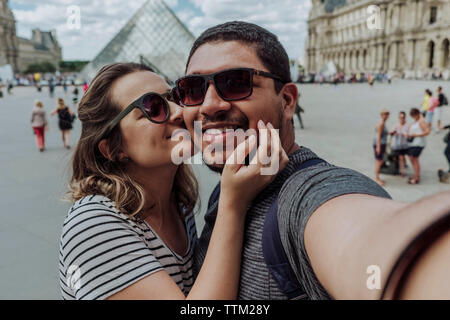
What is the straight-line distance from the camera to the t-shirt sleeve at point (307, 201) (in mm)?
743

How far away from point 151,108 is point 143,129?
0.30 ft

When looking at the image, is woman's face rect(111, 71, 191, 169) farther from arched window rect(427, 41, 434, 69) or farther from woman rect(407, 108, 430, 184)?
arched window rect(427, 41, 434, 69)

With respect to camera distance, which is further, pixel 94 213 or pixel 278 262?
pixel 94 213

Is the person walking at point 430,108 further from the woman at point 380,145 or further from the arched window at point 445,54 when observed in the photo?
the arched window at point 445,54

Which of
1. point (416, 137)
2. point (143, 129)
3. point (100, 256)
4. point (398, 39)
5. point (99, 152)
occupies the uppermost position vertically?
point (398, 39)

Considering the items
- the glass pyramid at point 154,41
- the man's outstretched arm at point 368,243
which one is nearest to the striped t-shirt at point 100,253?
the man's outstretched arm at point 368,243

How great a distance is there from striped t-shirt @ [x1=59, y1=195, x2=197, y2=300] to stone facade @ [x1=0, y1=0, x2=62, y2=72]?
50.7m

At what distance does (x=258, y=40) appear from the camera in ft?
3.52

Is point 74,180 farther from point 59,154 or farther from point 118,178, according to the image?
point 59,154

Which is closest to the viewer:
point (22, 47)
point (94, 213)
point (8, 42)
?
point (94, 213)

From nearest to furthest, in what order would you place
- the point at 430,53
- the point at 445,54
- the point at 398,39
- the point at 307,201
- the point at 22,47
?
the point at 307,201, the point at 445,54, the point at 430,53, the point at 398,39, the point at 22,47

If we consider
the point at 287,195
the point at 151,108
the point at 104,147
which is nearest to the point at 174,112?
the point at 151,108

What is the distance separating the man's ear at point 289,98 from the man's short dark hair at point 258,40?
0.07ft

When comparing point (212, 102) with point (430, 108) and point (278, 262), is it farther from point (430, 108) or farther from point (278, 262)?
point (430, 108)
